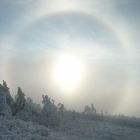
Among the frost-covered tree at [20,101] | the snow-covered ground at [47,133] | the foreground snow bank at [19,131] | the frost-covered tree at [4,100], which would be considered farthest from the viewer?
the frost-covered tree at [20,101]

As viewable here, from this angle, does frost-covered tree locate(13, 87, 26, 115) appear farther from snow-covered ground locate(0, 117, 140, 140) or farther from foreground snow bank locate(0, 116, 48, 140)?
foreground snow bank locate(0, 116, 48, 140)

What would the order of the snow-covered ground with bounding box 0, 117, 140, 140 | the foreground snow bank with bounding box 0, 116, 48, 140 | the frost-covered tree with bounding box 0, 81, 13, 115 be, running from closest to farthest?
the foreground snow bank with bounding box 0, 116, 48, 140 → the snow-covered ground with bounding box 0, 117, 140, 140 → the frost-covered tree with bounding box 0, 81, 13, 115

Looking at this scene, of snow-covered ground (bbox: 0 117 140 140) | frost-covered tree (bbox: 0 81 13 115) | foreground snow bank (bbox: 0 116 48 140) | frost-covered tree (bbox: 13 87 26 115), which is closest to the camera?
foreground snow bank (bbox: 0 116 48 140)

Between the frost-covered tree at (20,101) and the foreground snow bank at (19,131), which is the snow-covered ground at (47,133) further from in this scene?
the frost-covered tree at (20,101)

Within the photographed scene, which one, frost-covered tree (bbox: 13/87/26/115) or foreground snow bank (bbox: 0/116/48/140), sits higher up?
frost-covered tree (bbox: 13/87/26/115)

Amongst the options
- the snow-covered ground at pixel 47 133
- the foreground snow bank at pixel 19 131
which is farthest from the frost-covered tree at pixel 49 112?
the foreground snow bank at pixel 19 131

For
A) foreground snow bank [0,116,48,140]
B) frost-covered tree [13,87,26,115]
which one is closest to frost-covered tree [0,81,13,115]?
frost-covered tree [13,87,26,115]

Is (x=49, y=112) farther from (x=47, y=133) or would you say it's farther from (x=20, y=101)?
(x=47, y=133)

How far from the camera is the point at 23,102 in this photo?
289ft

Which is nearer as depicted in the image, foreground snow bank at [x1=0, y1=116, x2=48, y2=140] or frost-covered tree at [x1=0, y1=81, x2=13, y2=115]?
foreground snow bank at [x1=0, y1=116, x2=48, y2=140]

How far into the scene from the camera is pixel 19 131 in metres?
57.7

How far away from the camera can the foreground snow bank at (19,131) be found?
53.6m

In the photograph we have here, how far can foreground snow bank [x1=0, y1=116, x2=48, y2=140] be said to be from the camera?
53.6 m

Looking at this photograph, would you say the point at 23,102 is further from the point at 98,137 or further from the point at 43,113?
the point at 98,137
